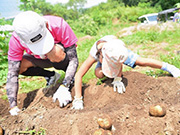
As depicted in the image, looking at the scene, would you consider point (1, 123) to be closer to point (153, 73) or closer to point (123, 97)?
point (123, 97)

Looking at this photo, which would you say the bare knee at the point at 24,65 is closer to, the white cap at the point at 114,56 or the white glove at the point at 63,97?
the white glove at the point at 63,97

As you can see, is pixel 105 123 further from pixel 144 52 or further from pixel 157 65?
pixel 144 52

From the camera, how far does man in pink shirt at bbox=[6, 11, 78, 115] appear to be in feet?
5.11

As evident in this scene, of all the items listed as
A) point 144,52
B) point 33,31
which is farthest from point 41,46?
point 144,52

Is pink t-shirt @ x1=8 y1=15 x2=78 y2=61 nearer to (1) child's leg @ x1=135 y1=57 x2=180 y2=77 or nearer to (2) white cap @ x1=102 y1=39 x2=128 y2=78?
(2) white cap @ x1=102 y1=39 x2=128 y2=78

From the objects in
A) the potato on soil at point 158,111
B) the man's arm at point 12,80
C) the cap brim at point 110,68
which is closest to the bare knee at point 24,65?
the man's arm at point 12,80

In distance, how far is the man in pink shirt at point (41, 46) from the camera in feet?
5.11

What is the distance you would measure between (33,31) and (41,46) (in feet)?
0.65

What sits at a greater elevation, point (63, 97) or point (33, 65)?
point (33, 65)

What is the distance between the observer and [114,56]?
5.10ft

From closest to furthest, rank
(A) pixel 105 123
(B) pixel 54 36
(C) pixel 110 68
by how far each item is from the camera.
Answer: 1. (A) pixel 105 123
2. (C) pixel 110 68
3. (B) pixel 54 36

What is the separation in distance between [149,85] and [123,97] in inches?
12.9

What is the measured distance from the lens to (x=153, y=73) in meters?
2.29

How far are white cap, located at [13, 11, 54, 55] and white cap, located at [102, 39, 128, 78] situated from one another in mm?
631
